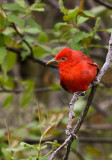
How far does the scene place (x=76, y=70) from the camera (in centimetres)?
185

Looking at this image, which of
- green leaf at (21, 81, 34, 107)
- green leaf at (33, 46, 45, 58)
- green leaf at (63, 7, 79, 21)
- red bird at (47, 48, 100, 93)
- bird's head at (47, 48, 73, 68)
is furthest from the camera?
green leaf at (21, 81, 34, 107)

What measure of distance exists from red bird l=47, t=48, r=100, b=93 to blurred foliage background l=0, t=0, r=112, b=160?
0.24 ft

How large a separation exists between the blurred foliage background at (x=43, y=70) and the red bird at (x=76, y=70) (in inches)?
2.8

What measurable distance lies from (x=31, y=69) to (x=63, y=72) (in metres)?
2.35

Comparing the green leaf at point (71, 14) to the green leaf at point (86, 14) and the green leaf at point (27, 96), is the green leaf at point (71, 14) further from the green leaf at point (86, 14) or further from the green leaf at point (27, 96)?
the green leaf at point (27, 96)

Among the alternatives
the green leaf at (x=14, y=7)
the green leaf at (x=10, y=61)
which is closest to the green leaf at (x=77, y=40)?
the green leaf at (x=14, y=7)

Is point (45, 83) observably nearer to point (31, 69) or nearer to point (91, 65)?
point (31, 69)

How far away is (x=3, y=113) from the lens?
395cm

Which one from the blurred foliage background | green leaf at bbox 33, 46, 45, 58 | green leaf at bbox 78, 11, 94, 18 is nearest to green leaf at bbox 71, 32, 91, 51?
the blurred foliage background

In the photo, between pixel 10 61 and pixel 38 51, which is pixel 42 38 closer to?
pixel 38 51

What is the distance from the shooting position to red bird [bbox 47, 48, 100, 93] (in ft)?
5.66

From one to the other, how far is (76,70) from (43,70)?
6.75ft

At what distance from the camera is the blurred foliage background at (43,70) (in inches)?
76.2

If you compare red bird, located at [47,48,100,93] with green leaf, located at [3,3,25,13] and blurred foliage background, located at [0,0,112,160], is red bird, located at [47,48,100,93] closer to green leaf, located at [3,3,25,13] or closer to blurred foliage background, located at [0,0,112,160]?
blurred foliage background, located at [0,0,112,160]
